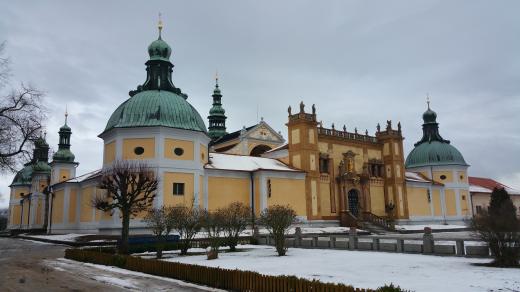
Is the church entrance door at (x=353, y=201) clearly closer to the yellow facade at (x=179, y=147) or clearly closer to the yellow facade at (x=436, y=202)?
the yellow facade at (x=436, y=202)

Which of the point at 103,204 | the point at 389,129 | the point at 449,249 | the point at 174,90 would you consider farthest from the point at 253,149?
the point at 449,249

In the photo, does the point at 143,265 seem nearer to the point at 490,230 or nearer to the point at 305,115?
the point at 490,230

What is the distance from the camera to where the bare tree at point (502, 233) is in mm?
17438

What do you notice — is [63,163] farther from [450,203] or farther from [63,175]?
[450,203]

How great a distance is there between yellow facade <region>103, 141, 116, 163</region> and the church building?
0.31 feet

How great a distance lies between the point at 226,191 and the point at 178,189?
579cm

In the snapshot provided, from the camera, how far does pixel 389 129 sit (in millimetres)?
55625

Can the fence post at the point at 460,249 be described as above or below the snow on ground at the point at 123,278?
above

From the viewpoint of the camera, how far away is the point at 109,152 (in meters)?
39.2

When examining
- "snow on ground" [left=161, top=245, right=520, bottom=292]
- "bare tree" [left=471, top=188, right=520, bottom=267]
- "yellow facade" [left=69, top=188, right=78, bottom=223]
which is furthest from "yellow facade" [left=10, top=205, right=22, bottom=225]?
"bare tree" [left=471, top=188, right=520, bottom=267]

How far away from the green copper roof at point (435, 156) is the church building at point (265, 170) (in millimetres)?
139

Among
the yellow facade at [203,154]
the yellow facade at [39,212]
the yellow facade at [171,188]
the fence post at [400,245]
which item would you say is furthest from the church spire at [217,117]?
the fence post at [400,245]

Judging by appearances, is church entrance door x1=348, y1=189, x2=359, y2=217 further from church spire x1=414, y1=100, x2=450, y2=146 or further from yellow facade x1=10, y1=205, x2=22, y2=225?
yellow facade x1=10, y1=205, x2=22, y2=225

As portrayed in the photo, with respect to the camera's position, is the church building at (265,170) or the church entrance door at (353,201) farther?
the church entrance door at (353,201)
